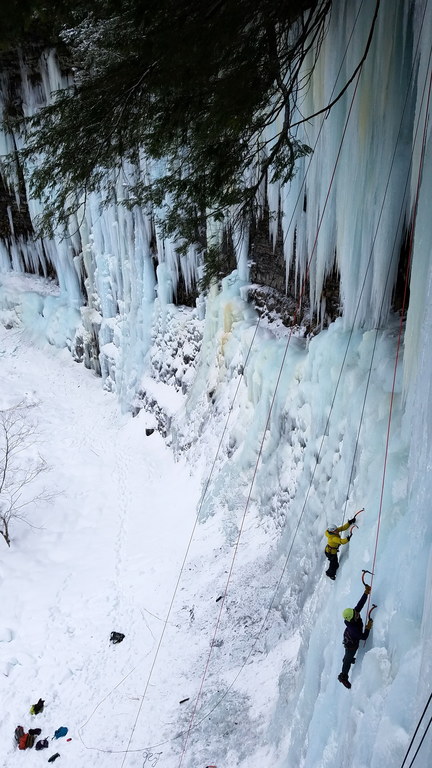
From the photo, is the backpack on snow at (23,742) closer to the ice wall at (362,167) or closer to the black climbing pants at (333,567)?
the black climbing pants at (333,567)

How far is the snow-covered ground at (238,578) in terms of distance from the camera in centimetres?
359

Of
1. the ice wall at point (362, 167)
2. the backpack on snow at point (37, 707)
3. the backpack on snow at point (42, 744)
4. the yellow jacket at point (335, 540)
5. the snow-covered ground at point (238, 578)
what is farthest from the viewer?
the backpack on snow at point (37, 707)

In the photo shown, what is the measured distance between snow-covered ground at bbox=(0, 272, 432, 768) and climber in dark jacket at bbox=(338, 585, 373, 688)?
0.09 meters

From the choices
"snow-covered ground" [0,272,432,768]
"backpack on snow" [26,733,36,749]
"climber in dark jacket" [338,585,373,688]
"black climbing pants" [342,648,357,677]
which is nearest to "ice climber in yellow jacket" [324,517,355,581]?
"snow-covered ground" [0,272,432,768]

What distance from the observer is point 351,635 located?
11.9 feet

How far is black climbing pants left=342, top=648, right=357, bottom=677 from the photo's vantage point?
367 cm

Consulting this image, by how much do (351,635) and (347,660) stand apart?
24cm

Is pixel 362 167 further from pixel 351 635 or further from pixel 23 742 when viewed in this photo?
pixel 23 742

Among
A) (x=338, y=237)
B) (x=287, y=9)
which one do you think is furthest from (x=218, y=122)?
(x=338, y=237)

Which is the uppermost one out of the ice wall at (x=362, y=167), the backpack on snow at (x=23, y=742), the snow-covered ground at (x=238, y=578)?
the ice wall at (x=362, y=167)

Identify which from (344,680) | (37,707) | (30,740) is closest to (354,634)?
(344,680)

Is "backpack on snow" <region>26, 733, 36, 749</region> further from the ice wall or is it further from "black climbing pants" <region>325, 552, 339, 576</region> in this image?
the ice wall

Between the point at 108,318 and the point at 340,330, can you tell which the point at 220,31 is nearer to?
the point at 340,330

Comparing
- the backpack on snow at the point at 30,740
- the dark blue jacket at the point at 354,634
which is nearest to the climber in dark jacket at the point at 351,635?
the dark blue jacket at the point at 354,634
